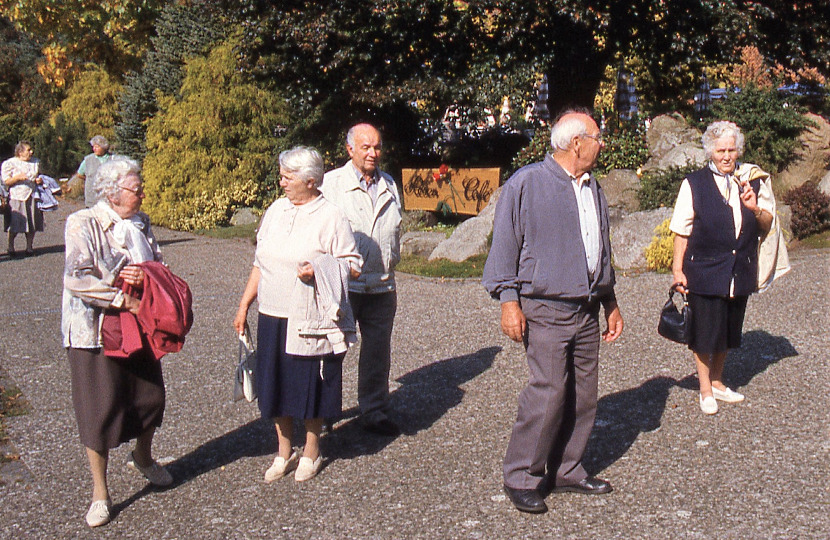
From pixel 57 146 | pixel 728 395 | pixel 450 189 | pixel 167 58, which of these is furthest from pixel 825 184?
pixel 57 146

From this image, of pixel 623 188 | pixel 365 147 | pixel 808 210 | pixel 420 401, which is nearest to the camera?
pixel 365 147

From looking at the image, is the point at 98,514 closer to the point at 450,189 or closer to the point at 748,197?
the point at 748,197

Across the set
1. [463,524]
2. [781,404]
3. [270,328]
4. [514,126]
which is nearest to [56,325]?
[270,328]

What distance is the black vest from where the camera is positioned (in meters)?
5.39

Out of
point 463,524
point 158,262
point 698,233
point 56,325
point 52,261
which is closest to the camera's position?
point 463,524

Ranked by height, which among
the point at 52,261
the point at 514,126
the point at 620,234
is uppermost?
the point at 514,126

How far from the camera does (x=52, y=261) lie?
13336 millimetres

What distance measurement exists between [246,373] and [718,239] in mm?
2839

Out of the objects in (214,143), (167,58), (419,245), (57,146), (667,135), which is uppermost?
(167,58)

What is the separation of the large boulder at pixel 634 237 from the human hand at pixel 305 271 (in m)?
6.78

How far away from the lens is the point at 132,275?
13.7ft

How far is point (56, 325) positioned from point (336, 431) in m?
4.37

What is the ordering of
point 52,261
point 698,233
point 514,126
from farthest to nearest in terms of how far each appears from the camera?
point 514,126
point 52,261
point 698,233

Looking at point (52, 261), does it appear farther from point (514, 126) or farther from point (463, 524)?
point (463, 524)
